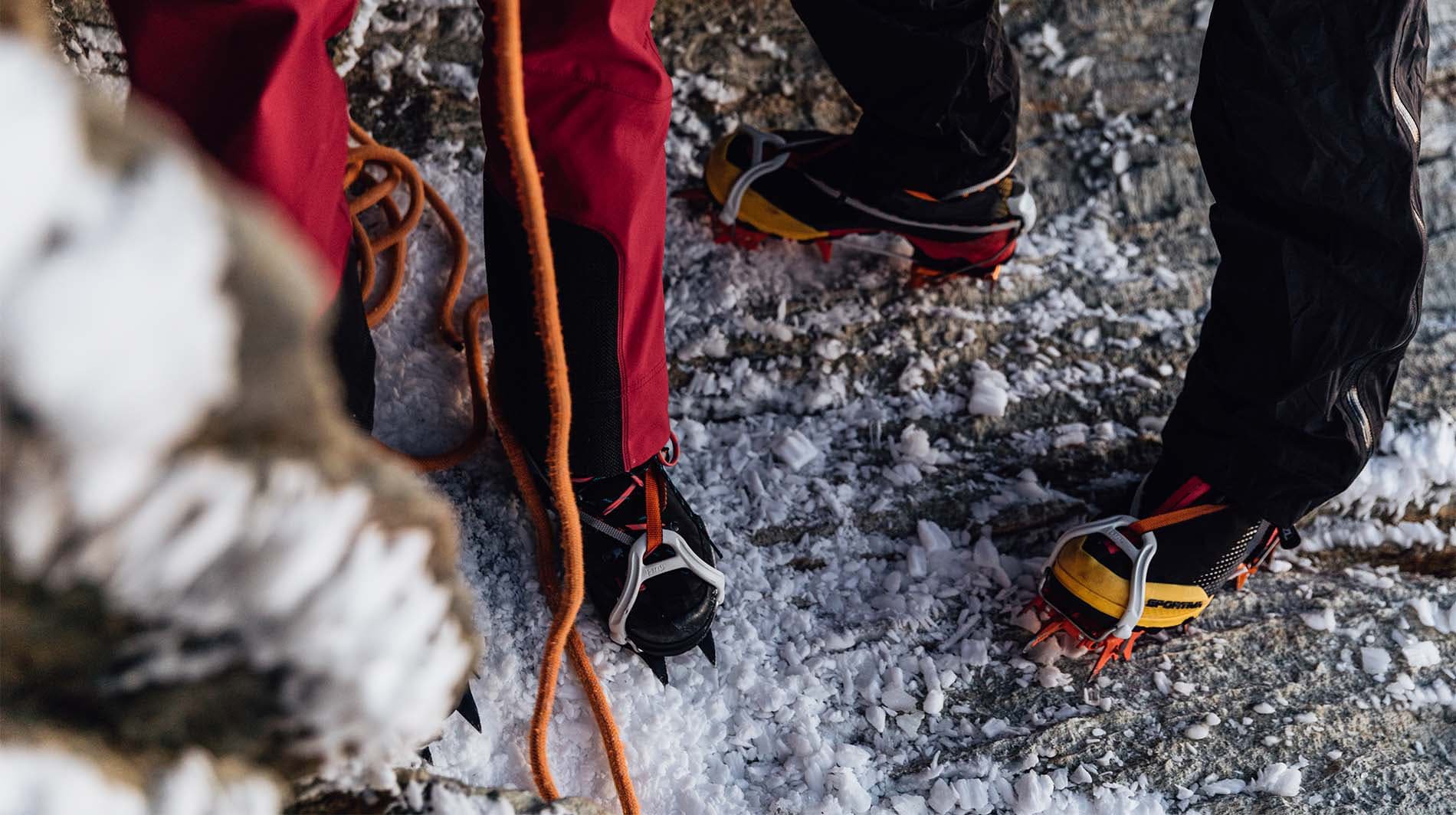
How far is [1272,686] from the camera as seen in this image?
1.18 meters

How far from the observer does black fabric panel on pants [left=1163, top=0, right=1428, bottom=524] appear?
932 millimetres

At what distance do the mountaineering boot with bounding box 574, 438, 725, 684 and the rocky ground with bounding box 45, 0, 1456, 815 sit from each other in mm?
53

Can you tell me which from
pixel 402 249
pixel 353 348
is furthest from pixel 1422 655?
pixel 402 249

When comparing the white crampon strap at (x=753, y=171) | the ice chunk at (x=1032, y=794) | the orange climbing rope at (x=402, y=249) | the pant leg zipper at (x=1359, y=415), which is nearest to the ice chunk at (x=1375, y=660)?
the pant leg zipper at (x=1359, y=415)

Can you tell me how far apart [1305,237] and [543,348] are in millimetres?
840

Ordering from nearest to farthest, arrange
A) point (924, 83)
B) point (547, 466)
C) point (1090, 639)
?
point (547, 466) < point (1090, 639) < point (924, 83)

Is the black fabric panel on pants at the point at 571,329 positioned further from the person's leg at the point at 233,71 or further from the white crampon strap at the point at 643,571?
the person's leg at the point at 233,71

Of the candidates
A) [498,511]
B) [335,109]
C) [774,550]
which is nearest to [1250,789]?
[774,550]

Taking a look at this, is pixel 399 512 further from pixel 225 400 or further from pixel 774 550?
pixel 774 550

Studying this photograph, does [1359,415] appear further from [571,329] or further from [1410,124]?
[571,329]

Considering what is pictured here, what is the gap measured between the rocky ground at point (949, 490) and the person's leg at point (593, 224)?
0.24m

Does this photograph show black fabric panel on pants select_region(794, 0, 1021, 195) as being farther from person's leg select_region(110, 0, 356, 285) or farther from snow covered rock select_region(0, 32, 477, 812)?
snow covered rock select_region(0, 32, 477, 812)

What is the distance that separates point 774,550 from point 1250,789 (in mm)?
637

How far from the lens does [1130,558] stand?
114cm
